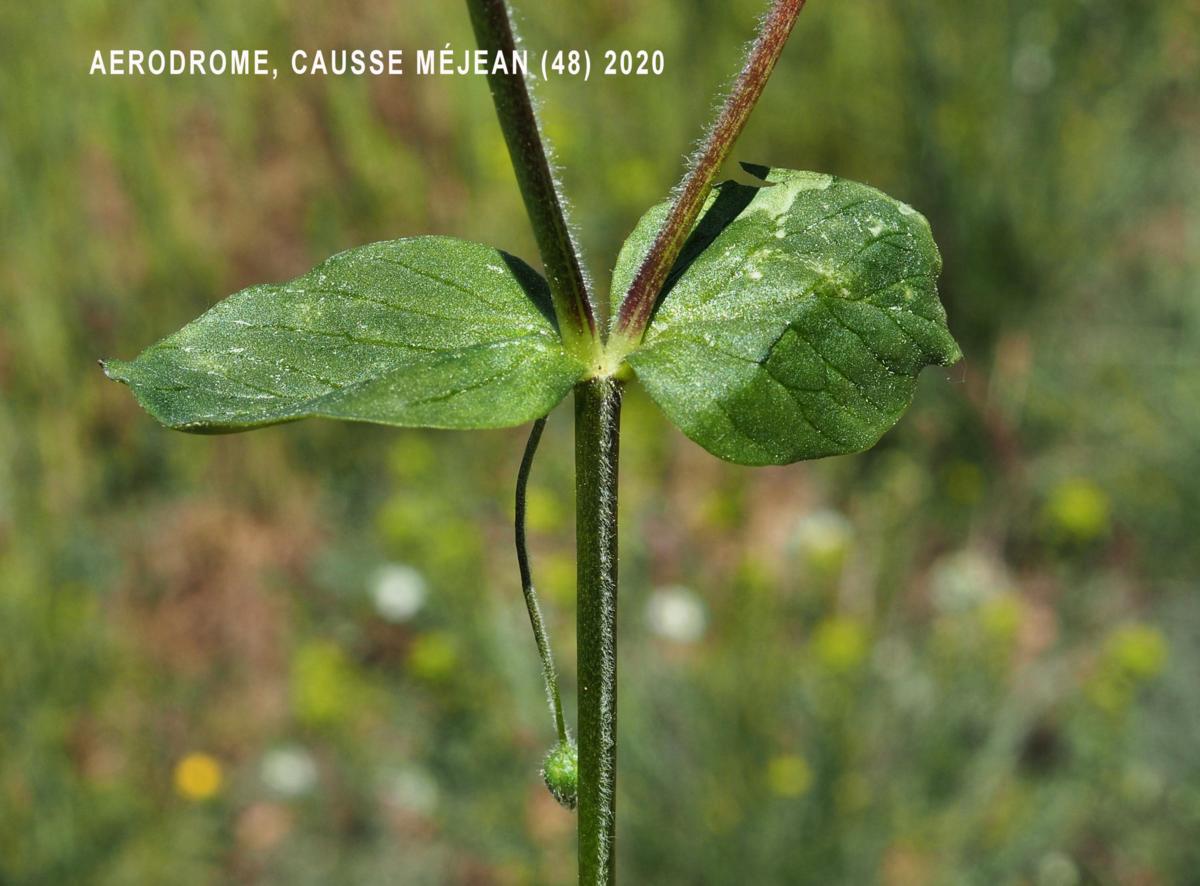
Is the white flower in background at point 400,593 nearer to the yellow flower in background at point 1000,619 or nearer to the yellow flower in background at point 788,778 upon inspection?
the yellow flower in background at point 788,778

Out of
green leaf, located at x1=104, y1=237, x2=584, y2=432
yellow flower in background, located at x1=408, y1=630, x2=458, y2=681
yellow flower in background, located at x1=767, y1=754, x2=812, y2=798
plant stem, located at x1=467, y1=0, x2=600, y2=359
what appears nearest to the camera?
plant stem, located at x1=467, y1=0, x2=600, y2=359

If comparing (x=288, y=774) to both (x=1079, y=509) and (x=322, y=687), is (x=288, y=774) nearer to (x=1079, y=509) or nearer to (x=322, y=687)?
(x=322, y=687)

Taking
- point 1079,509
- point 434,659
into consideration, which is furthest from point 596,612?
point 1079,509

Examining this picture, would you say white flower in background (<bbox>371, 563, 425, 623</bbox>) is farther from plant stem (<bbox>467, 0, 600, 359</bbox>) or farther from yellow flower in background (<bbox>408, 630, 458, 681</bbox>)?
plant stem (<bbox>467, 0, 600, 359</bbox>)

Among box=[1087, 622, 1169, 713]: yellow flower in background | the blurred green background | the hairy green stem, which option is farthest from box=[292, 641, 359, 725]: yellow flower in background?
the hairy green stem

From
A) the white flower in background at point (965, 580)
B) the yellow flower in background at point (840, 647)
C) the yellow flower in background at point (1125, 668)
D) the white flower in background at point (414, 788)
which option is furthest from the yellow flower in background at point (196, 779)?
the yellow flower in background at point (1125, 668)
